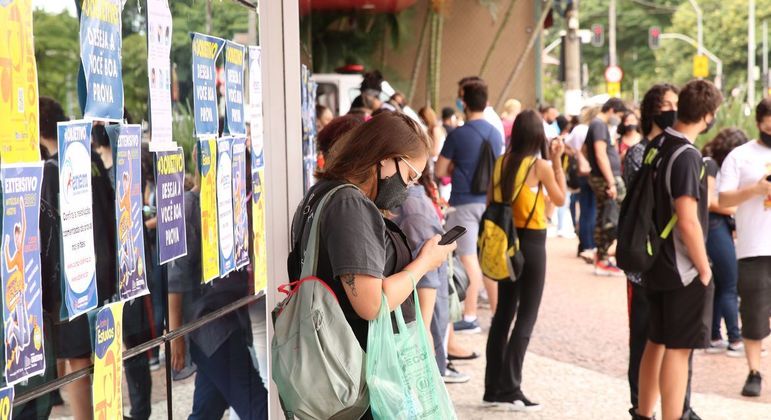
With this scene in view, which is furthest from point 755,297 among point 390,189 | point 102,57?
point 102,57

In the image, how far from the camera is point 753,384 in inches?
297

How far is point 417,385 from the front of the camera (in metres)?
3.51

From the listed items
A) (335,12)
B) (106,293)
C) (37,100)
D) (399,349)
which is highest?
(335,12)

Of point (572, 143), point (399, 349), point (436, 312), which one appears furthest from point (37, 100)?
point (572, 143)

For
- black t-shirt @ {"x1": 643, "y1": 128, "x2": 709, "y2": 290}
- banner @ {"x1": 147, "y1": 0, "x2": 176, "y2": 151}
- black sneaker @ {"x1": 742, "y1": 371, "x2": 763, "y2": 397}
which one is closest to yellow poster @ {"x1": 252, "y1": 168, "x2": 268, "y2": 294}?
banner @ {"x1": 147, "y1": 0, "x2": 176, "y2": 151}

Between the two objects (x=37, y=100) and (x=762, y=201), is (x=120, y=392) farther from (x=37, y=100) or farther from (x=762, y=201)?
(x=762, y=201)

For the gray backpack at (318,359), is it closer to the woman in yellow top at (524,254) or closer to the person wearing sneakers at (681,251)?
the person wearing sneakers at (681,251)

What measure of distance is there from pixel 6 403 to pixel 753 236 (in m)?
5.87

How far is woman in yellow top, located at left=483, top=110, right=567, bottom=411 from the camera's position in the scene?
23.5 ft

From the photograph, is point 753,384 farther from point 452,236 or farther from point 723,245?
point 452,236

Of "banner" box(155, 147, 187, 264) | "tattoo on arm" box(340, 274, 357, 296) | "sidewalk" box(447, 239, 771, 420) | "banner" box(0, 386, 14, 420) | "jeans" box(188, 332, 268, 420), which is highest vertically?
"banner" box(155, 147, 187, 264)

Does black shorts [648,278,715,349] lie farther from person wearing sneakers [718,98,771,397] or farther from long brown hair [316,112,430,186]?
long brown hair [316,112,430,186]

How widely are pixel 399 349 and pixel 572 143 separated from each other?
11.7 m

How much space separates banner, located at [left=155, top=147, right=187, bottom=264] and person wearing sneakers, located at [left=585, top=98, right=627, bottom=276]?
9.24 metres
